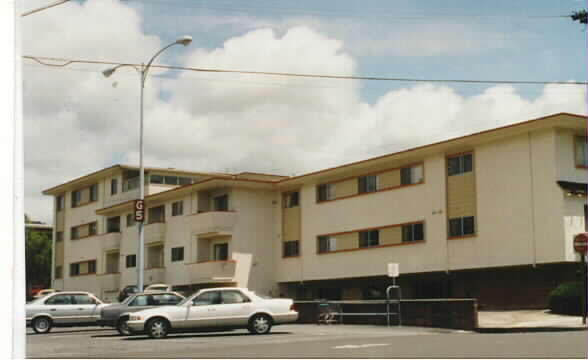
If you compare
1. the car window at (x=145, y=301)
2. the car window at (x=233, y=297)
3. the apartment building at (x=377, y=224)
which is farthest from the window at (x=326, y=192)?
the car window at (x=233, y=297)

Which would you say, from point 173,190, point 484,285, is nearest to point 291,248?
point 173,190

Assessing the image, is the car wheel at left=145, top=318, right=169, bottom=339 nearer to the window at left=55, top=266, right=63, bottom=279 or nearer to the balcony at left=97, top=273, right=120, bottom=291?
the balcony at left=97, top=273, right=120, bottom=291

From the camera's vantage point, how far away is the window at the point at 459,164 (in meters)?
32.6

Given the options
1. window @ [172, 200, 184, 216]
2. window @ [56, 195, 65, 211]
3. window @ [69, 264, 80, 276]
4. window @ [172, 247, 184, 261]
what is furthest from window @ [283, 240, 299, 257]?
window @ [56, 195, 65, 211]

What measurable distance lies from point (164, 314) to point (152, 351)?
546 cm

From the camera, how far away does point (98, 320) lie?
82.4 feet

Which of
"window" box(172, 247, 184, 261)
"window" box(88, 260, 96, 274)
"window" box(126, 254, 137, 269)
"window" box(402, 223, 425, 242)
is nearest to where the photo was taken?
"window" box(402, 223, 425, 242)

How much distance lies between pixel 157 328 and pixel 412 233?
56.4ft

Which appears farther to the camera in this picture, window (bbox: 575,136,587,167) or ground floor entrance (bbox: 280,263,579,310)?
window (bbox: 575,136,587,167)

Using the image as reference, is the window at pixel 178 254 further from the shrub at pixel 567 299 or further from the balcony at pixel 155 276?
the shrub at pixel 567 299

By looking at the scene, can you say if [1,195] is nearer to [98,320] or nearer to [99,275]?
[98,320]

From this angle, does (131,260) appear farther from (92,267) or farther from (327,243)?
(327,243)

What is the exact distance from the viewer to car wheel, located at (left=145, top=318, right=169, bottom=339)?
66.6 ft

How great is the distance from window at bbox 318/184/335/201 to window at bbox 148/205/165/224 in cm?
1251
